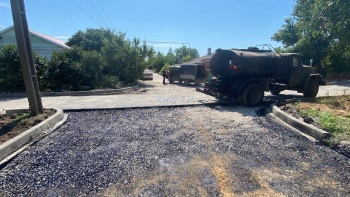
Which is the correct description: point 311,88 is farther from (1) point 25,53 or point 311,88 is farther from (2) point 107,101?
(1) point 25,53

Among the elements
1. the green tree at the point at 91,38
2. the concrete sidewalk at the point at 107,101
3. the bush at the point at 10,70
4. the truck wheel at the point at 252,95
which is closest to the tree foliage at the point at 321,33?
the concrete sidewalk at the point at 107,101

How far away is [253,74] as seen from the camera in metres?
10.1

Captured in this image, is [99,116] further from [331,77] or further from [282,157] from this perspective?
[331,77]

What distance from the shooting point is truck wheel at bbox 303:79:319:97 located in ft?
38.0

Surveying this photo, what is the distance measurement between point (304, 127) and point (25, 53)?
823cm

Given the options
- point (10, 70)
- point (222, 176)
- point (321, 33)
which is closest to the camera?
point (222, 176)

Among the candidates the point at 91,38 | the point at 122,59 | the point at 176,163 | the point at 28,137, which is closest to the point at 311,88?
the point at 176,163

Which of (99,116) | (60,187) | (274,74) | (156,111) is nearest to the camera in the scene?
(60,187)

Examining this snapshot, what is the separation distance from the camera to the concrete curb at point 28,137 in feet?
15.2

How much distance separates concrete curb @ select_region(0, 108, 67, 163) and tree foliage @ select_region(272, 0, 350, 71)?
574 inches

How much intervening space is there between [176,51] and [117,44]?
86.5 metres

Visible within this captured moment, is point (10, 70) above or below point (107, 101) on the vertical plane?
above

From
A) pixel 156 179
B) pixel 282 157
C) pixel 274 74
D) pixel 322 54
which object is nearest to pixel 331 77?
pixel 322 54

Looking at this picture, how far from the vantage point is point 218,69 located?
1068cm
